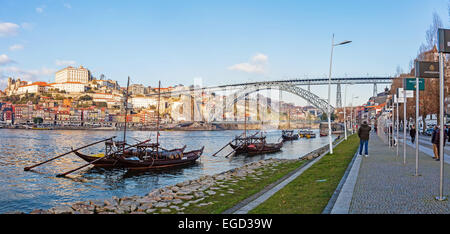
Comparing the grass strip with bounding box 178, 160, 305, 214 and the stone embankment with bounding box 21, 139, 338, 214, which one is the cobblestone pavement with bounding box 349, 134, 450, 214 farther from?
the stone embankment with bounding box 21, 139, 338, 214

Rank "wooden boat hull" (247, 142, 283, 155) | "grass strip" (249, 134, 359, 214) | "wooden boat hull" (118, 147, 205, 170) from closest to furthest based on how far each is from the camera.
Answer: "grass strip" (249, 134, 359, 214), "wooden boat hull" (118, 147, 205, 170), "wooden boat hull" (247, 142, 283, 155)

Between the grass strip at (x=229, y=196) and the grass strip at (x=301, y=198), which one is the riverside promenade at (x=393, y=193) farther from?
the grass strip at (x=229, y=196)

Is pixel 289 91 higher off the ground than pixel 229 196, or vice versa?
pixel 289 91

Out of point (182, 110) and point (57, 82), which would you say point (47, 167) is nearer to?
point (182, 110)

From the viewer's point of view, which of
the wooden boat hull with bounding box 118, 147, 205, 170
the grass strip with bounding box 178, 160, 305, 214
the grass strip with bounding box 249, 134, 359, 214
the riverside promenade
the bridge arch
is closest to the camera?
the riverside promenade

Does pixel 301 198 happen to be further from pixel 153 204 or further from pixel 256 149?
pixel 256 149

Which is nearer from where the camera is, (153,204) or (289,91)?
(153,204)

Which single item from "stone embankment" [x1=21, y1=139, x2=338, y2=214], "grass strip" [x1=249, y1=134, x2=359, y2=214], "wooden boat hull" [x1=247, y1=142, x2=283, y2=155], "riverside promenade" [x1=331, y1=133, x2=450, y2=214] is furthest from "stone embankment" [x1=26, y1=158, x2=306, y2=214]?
"wooden boat hull" [x1=247, y1=142, x2=283, y2=155]

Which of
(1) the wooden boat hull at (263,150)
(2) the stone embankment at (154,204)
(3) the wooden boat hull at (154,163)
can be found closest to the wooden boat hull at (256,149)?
(1) the wooden boat hull at (263,150)

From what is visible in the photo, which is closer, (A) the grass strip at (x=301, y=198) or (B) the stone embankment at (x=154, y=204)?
(A) the grass strip at (x=301, y=198)

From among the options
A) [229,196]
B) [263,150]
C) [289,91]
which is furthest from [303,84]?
[229,196]
